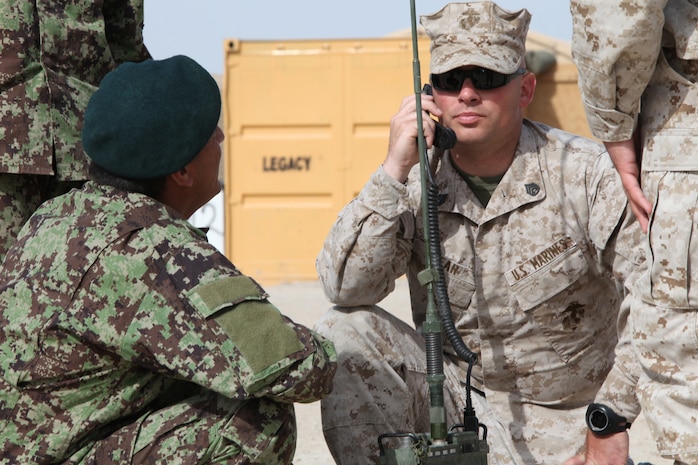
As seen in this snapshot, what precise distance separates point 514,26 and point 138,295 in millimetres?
1545

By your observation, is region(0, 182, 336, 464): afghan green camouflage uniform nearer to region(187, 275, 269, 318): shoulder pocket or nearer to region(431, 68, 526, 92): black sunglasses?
region(187, 275, 269, 318): shoulder pocket

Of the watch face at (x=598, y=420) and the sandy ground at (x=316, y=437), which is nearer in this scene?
the watch face at (x=598, y=420)

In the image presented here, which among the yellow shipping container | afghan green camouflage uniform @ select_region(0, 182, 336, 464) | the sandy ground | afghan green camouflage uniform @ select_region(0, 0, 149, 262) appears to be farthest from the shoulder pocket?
the yellow shipping container

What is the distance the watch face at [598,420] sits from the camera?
2.99 meters

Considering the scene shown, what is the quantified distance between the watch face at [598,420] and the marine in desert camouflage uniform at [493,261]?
0.34m

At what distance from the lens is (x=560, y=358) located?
346cm

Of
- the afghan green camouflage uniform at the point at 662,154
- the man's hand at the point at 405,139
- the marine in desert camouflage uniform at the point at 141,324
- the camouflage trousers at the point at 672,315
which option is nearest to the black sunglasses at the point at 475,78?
the man's hand at the point at 405,139

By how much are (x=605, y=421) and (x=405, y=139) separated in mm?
953

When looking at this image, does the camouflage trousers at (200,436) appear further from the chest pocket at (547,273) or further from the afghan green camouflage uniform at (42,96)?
the chest pocket at (547,273)

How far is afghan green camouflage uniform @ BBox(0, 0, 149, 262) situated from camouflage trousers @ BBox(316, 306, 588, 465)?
2.96 feet

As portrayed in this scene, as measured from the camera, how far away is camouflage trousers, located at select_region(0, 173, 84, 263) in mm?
3146

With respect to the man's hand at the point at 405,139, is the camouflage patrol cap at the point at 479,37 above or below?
above

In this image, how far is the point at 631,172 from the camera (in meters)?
2.82

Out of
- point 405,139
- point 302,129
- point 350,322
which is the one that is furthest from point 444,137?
point 302,129
